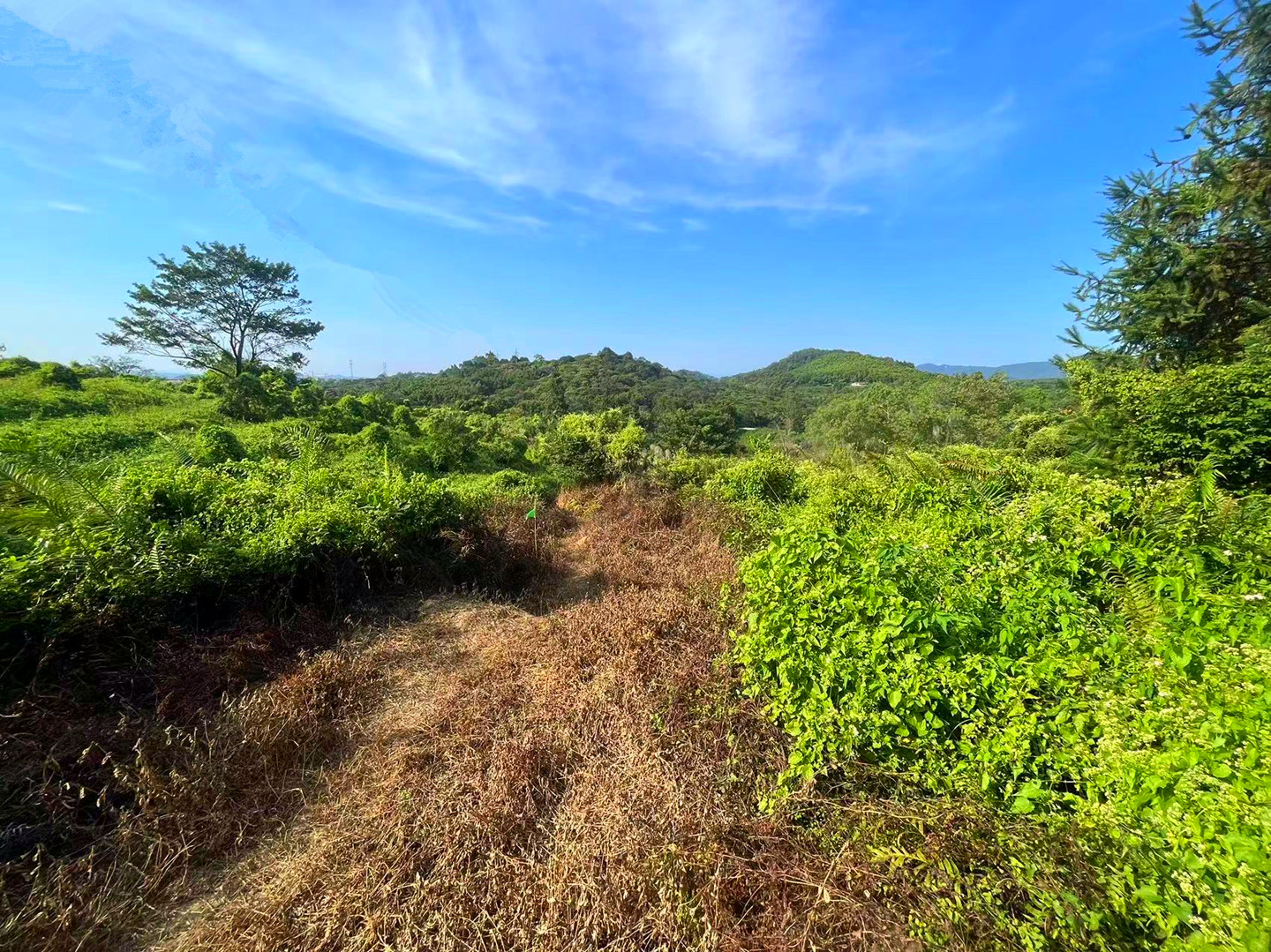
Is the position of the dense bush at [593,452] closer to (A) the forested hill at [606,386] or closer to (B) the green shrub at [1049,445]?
(B) the green shrub at [1049,445]

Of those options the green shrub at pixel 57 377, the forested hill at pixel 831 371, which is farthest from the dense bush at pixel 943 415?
the forested hill at pixel 831 371

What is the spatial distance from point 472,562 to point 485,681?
106 inches

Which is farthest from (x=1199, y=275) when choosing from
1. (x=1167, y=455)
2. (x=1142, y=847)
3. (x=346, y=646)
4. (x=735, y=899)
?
(x=346, y=646)

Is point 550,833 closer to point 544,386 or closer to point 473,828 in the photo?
point 473,828

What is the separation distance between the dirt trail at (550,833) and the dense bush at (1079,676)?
0.45m

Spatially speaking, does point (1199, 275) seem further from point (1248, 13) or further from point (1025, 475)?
point (1025, 475)

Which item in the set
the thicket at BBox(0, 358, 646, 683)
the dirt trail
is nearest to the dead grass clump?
the dirt trail

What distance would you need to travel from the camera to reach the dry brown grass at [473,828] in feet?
6.03

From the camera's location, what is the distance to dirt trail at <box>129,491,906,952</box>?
1815 mm

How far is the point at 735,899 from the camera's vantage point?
1858 mm

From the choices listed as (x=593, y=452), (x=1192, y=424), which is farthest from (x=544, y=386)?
(x=1192, y=424)

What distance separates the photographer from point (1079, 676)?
191 cm

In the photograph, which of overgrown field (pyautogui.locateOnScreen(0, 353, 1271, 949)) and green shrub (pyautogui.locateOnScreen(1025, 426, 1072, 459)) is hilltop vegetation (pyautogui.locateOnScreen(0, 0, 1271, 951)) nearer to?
overgrown field (pyautogui.locateOnScreen(0, 353, 1271, 949))

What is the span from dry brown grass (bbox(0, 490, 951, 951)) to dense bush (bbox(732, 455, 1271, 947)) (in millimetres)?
470
